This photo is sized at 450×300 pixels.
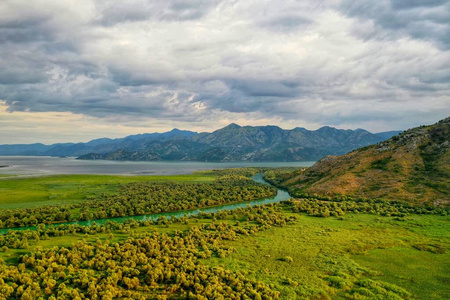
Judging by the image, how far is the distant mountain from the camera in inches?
5177

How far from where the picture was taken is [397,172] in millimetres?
150250

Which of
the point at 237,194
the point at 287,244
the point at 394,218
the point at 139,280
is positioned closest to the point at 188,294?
the point at 139,280

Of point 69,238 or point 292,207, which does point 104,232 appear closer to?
point 69,238

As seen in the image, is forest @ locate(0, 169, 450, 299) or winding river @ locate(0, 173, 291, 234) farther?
winding river @ locate(0, 173, 291, 234)

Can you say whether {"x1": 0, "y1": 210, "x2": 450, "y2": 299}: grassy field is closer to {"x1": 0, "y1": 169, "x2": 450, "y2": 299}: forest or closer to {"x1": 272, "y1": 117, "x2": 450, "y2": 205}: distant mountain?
{"x1": 0, "y1": 169, "x2": 450, "y2": 299}: forest

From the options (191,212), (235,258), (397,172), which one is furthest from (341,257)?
(397,172)

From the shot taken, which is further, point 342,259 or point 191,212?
point 191,212

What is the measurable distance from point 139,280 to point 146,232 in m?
30.4

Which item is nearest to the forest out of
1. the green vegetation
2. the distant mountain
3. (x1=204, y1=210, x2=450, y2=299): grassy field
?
(x1=204, y1=210, x2=450, y2=299): grassy field

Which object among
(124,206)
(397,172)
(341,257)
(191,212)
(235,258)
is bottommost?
(191,212)

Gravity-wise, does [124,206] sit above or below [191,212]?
above

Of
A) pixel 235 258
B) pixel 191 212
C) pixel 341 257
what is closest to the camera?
pixel 235 258

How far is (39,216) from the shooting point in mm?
100250

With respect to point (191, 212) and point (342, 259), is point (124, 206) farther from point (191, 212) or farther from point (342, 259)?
point (342, 259)
